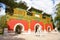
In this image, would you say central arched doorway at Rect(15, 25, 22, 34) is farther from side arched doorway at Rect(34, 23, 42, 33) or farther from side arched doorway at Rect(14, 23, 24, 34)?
side arched doorway at Rect(34, 23, 42, 33)

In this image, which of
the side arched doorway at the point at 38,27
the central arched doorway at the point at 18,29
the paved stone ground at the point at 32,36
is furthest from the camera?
the side arched doorway at the point at 38,27

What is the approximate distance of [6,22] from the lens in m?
2.14

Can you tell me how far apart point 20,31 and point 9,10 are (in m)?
0.41

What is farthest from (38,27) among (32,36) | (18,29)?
(18,29)

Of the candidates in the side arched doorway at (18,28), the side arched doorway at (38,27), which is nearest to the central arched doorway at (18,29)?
the side arched doorway at (18,28)

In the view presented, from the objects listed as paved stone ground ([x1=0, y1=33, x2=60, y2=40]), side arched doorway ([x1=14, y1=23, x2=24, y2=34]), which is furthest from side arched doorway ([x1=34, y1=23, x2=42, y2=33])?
side arched doorway ([x1=14, y1=23, x2=24, y2=34])

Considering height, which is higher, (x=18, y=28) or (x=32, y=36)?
(x=18, y=28)

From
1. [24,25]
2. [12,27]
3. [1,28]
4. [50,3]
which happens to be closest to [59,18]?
[50,3]

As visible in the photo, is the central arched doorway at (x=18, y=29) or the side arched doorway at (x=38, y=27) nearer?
the central arched doorway at (x=18, y=29)

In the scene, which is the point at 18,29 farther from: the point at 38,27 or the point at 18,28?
the point at 38,27

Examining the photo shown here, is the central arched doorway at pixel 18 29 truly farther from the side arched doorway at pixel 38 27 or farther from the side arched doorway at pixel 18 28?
the side arched doorway at pixel 38 27

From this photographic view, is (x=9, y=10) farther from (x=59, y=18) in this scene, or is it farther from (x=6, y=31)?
(x=59, y=18)

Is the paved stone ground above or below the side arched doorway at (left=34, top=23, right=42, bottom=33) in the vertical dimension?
below

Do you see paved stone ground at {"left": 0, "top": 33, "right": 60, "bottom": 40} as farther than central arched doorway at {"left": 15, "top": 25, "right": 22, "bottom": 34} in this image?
No
